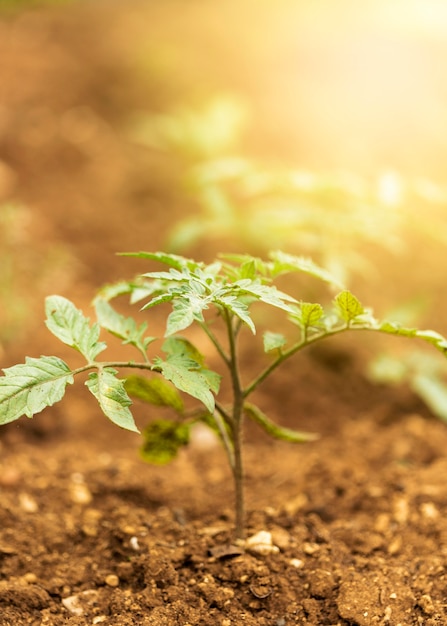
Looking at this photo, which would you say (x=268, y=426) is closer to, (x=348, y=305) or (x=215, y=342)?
(x=215, y=342)

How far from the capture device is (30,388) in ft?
4.96

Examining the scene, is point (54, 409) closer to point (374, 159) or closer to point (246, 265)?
point (246, 265)

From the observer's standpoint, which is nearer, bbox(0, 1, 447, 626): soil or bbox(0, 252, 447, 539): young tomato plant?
bbox(0, 252, 447, 539): young tomato plant

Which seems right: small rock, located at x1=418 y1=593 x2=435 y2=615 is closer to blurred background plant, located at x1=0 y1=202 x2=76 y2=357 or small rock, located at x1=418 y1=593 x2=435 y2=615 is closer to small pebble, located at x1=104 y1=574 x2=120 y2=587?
small pebble, located at x1=104 y1=574 x2=120 y2=587

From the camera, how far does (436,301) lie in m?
3.47

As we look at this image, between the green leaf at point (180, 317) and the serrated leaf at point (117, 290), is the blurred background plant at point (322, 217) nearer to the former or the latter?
the serrated leaf at point (117, 290)

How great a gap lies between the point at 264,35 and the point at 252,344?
12.9ft

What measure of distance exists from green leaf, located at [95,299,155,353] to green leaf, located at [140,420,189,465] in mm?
285

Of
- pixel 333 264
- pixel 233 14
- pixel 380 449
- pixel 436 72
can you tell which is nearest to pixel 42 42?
pixel 233 14

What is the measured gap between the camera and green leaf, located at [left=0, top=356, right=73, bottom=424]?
146 centimetres

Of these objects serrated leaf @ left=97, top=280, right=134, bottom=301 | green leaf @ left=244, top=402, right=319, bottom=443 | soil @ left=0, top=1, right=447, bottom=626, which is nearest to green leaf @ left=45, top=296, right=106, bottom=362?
serrated leaf @ left=97, top=280, right=134, bottom=301

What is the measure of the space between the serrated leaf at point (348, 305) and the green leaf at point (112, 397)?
20.1 inches

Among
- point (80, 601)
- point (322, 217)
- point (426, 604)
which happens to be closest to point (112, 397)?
point (80, 601)

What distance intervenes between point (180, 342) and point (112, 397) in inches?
13.7
